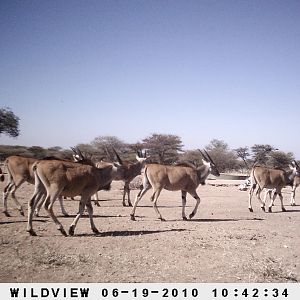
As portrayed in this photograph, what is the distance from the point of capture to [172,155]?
57125 millimetres

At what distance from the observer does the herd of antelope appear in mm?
8766

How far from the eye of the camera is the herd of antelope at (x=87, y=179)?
877 cm

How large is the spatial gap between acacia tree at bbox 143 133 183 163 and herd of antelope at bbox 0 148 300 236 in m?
38.9

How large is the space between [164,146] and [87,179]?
158 ft

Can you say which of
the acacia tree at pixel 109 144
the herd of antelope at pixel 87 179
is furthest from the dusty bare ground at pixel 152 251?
the acacia tree at pixel 109 144

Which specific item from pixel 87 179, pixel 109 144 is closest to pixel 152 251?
pixel 87 179

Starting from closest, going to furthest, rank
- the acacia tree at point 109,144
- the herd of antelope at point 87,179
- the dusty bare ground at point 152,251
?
the dusty bare ground at point 152,251
the herd of antelope at point 87,179
the acacia tree at point 109,144

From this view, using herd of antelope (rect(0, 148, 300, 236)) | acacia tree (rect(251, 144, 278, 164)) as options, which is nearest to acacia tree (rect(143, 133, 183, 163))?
acacia tree (rect(251, 144, 278, 164))

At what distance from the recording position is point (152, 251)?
7.57 meters

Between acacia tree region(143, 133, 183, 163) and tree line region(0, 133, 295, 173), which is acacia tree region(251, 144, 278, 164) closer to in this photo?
tree line region(0, 133, 295, 173)

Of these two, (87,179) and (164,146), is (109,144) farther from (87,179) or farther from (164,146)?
(87,179)

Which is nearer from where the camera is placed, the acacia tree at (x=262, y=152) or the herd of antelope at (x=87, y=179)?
the herd of antelope at (x=87, y=179)

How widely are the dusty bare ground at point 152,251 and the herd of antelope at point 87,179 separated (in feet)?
1.93

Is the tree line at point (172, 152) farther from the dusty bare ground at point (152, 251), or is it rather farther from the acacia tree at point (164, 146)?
the dusty bare ground at point (152, 251)
